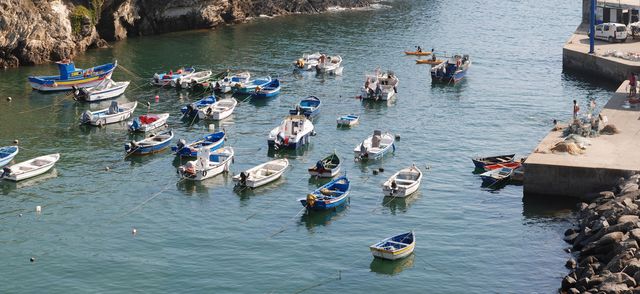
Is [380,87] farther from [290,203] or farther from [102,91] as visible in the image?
[290,203]

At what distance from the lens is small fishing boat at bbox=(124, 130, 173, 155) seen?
2776 inches

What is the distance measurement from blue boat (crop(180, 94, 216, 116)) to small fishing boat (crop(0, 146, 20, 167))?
623 inches

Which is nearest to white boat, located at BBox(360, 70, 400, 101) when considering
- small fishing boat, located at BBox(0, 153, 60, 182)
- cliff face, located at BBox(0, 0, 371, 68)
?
small fishing boat, located at BBox(0, 153, 60, 182)

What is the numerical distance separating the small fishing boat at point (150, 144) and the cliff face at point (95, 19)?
101 ft

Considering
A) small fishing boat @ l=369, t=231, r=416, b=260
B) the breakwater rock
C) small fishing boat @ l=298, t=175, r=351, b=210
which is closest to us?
the breakwater rock

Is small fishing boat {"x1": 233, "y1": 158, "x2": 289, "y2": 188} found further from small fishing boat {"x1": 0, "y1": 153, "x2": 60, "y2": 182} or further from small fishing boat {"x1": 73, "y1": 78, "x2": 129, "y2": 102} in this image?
small fishing boat {"x1": 73, "y1": 78, "x2": 129, "y2": 102}

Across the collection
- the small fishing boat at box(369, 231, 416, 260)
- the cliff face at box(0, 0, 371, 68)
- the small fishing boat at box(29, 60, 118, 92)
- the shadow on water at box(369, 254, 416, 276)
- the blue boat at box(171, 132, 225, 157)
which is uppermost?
the cliff face at box(0, 0, 371, 68)

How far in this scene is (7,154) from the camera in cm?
6831

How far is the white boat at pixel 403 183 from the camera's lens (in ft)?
201

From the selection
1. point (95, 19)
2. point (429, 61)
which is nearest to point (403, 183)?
point (429, 61)

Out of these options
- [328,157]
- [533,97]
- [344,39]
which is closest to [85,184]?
[328,157]

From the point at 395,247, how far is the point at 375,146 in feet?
61.1

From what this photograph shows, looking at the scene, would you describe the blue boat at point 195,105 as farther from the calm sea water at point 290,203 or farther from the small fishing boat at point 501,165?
the small fishing boat at point 501,165

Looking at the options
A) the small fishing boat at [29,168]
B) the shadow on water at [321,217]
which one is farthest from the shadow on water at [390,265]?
the small fishing boat at [29,168]
